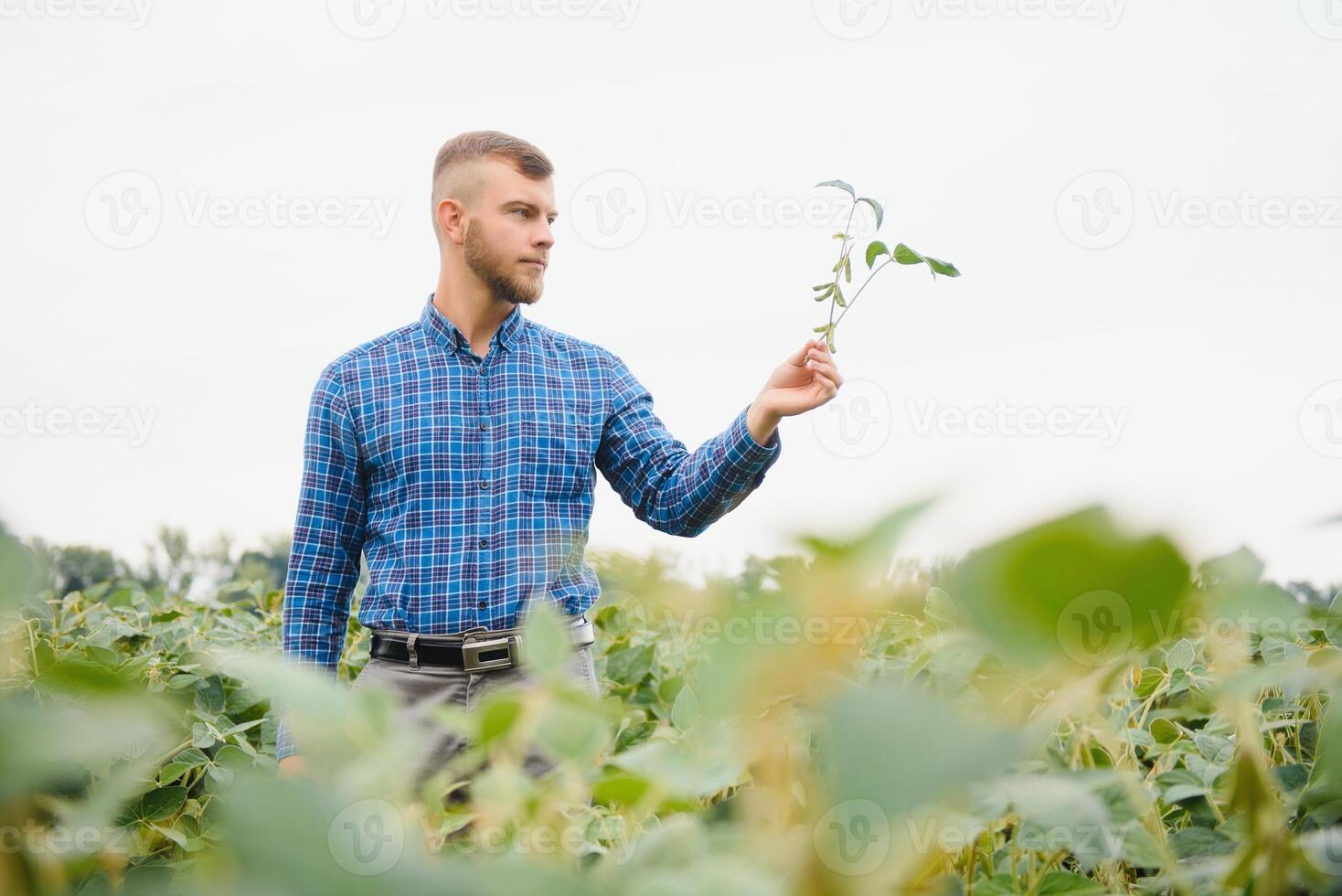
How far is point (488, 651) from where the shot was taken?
2.08 metres

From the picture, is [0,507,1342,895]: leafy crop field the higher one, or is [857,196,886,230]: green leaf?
[857,196,886,230]: green leaf

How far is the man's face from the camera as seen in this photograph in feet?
7.98

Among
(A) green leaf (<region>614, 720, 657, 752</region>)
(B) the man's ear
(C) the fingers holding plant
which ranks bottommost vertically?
(A) green leaf (<region>614, 720, 657, 752</region>)

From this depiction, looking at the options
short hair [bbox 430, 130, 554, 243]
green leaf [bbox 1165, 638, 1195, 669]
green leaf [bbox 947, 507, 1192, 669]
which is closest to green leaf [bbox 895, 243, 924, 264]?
green leaf [bbox 1165, 638, 1195, 669]

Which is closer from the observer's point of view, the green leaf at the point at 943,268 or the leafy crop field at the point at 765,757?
the leafy crop field at the point at 765,757

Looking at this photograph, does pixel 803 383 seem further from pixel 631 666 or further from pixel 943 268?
pixel 943 268

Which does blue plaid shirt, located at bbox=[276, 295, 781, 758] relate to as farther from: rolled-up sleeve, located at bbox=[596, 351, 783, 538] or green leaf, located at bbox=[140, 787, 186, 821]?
green leaf, located at bbox=[140, 787, 186, 821]

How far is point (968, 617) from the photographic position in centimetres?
30

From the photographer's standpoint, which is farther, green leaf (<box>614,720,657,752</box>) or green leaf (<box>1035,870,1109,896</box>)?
green leaf (<box>614,720,657,752</box>)

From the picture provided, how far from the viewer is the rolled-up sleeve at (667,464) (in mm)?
1946

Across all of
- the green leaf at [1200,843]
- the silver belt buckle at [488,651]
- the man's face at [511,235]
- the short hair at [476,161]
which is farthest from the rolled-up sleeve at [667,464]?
the green leaf at [1200,843]

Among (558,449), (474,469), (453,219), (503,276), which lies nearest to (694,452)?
(558,449)

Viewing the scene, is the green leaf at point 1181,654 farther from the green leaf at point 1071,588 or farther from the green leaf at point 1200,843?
the green leaf at point 1071,588

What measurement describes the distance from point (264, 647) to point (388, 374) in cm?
64
